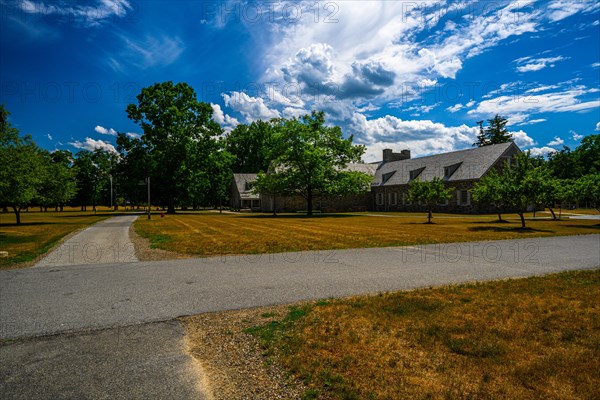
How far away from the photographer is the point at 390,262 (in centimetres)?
939

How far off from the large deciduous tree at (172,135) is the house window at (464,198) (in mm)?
30027

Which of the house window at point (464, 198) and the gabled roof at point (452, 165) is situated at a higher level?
the gabled roof at point (452, 165)

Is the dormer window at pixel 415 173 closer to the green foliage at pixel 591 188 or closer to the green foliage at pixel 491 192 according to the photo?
the green foliage at pixel 491 192

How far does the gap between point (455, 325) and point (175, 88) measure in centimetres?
4632

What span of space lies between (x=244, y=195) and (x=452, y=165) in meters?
33.1

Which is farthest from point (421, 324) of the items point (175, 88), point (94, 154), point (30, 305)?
point (94, 154)

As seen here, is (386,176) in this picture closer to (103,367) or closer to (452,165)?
(452,165)

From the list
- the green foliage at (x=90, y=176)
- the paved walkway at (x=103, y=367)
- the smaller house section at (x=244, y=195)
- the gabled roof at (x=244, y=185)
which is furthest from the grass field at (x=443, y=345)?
the green foliage at (x=90, y=176)

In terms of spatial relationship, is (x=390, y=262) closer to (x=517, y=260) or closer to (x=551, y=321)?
(x=517, y=260)

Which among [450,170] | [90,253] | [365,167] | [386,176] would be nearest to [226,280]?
[90,253]

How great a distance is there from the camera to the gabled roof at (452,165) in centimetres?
3800

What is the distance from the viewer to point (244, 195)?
59875 millimetres

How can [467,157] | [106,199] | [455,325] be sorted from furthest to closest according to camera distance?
[106,199] → [467,157] → [455,325]

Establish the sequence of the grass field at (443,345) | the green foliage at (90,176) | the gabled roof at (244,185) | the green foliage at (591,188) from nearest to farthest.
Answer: the grass field at (443,345) → the green foliage at (591,188) → the gabled roof at (244,185) → the green foliage at (90,176)
